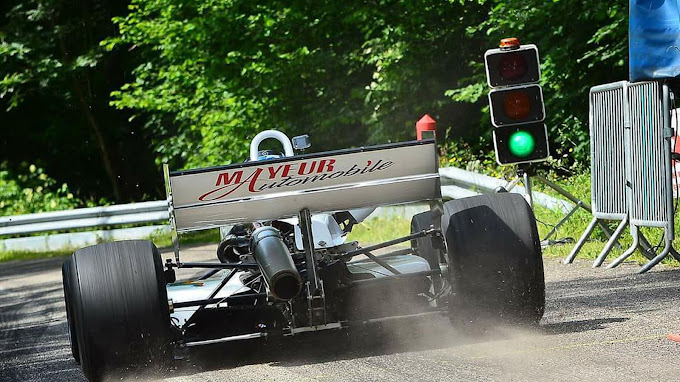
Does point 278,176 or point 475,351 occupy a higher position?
point 278,176

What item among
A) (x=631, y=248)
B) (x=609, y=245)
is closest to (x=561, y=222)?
(x=609, y=245)

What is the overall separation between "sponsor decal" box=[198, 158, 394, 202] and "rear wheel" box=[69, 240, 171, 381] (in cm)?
56

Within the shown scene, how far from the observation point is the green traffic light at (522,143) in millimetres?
9062

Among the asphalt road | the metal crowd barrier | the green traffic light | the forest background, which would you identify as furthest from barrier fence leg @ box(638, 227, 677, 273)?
the forest background

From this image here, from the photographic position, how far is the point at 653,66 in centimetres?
1008

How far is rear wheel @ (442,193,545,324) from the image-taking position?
6711mm

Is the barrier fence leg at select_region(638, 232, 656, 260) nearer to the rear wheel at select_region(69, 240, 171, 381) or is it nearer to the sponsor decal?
the sponsor decal

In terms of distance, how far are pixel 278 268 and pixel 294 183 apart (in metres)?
0.58

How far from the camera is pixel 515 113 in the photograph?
9.10m

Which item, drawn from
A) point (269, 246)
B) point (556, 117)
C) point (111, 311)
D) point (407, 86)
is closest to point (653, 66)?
point (269, 246)

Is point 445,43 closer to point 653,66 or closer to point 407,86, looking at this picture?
point 407,86

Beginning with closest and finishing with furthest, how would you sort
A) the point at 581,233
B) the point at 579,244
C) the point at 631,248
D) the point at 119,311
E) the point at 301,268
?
the point at 119,311
the point at 301,268
the point at 631,248
the point at 579,244
the point at 581,233

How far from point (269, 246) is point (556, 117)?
12.5 meters

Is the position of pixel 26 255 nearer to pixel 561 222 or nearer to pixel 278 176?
pixel 561 222
